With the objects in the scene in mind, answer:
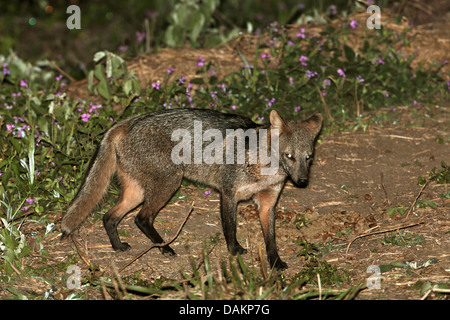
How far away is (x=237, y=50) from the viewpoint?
8859 mm

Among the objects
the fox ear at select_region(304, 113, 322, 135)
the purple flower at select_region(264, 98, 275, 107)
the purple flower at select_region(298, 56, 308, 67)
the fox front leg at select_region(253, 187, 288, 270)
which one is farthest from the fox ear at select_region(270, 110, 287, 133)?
the purple flower at select_region(298, 56, 308, 67)

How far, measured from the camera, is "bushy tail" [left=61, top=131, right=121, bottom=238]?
17.6 ft

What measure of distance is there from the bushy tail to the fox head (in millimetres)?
1613

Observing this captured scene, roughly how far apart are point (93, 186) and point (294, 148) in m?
1.93

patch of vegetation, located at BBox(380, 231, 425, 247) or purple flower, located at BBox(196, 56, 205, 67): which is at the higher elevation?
purple flower, located at BBox(196, 56, 205, 67)

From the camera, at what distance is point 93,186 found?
554 centimetres

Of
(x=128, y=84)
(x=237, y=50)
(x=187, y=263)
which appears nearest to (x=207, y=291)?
(x=187, y=263)

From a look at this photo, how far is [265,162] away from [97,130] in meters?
2.07

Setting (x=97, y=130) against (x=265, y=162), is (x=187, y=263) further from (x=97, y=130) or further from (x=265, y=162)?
(x=97, y=130)

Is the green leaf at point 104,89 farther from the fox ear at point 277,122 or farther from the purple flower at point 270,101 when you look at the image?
the fox ear at point 277,122

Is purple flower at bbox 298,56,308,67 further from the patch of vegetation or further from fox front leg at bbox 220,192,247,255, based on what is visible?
the patch of vegetation

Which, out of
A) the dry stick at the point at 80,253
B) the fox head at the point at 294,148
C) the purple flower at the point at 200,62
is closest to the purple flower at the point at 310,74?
the purple flower at the point at 200,62

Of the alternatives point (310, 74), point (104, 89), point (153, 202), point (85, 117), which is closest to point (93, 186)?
point (153, 202)

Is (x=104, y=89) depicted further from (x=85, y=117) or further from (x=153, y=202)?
(x=153, y=202)
